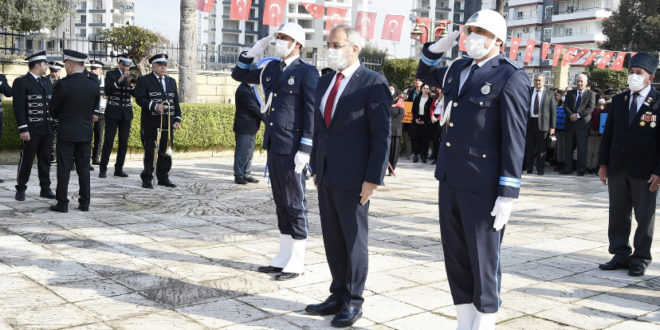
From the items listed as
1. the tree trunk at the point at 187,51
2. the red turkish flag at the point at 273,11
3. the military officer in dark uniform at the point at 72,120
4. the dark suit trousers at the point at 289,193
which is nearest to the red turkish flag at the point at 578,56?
the red turkish flag at the point at 273,11

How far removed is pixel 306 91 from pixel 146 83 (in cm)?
551

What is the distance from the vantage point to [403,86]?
23734 millimetres

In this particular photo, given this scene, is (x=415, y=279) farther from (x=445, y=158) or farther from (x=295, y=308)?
(x=445, y=158)

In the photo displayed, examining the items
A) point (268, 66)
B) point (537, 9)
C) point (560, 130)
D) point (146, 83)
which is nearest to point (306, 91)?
point (268, 66)

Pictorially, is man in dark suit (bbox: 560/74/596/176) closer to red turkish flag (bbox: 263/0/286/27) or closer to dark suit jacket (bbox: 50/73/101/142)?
red turkish flag (bbox: 263/0/286/27)

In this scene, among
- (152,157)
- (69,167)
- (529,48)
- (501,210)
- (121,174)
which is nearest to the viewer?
(501,210)

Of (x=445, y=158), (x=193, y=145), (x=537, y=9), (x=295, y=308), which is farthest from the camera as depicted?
(x=537, y=9)

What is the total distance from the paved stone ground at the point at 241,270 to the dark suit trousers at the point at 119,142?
68.0 inches

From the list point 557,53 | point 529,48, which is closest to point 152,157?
point 529,48

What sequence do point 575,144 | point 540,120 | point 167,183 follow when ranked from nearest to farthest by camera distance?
point 167,183 → point 540,120 → point 575,144

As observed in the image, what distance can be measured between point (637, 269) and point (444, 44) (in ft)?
11.4

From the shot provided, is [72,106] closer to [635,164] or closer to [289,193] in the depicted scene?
[289,193]

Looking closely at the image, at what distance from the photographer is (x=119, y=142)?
11945 mm

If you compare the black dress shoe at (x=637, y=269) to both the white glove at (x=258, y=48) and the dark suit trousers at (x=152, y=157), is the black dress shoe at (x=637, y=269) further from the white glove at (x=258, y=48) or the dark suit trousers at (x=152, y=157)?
the dark suit trousers at (x=152, y=157)
